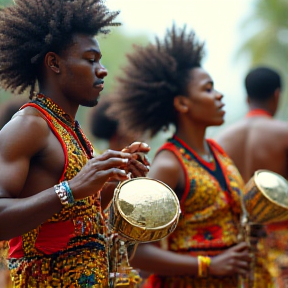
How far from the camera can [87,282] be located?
334cm

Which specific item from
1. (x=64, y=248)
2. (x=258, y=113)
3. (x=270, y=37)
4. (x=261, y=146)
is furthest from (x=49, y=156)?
(x=270, y=37)

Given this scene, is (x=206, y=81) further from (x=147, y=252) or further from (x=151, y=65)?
(x=147, y=252)

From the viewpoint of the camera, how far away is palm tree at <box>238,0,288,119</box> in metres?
25.7

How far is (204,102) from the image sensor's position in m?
5.17

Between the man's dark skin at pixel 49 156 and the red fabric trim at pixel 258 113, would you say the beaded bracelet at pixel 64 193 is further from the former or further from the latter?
the red fabric trim at pixel 258 113

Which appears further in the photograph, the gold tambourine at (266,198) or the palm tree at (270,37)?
the palm tree at (270,37)

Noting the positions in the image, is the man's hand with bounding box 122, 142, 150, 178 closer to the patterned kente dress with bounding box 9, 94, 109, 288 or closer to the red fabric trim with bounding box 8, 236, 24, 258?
the patterned kente dress with bounding box 9, 94, 109, 288

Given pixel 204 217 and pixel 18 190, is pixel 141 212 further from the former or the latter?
pixel 204 217

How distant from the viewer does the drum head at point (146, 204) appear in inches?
129

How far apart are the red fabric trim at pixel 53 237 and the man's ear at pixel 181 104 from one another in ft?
6.89

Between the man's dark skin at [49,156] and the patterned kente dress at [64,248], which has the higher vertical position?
the man's dark skin at [49,156]

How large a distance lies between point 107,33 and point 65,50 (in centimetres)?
39

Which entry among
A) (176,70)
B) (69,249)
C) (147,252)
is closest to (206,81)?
(176,70)

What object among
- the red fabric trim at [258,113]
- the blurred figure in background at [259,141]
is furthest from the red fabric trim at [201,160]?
the red fabric trim at [258,113]
